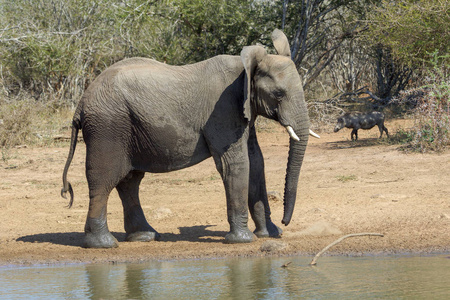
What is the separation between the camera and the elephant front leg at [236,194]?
23.0 feet

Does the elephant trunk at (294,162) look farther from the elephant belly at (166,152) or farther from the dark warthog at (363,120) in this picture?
the dark warthog at (363,120)

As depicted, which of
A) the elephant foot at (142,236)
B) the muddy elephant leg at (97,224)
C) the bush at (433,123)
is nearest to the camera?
the muddy elephant leg at (97,224)

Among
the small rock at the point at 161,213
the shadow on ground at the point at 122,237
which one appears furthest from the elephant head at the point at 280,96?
the small rock at the point at 161,213

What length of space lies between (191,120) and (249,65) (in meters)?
0.84

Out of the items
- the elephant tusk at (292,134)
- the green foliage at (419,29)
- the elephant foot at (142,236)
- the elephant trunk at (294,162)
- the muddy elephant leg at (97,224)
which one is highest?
the green foliage at (419,29)

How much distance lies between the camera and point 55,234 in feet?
26.9

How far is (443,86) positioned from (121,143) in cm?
669

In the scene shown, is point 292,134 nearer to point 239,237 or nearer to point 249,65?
point 249,65

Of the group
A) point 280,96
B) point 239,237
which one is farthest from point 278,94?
point 239,237

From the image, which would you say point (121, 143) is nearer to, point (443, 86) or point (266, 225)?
point (266, 225)

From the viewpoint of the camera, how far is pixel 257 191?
750 centimetres

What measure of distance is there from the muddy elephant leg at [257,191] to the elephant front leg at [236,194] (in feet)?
1.05

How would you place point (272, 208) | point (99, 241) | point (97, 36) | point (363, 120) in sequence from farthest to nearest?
point (97, 36)
point (363, 120)
point (272, 208)
point (99, 241)

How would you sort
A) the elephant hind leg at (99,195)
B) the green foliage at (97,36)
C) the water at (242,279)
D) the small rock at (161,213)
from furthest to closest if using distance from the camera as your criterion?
the green foliage at (97,36) < the small rock at (161,213) < the elephant hind leg at (99,195) < the water at (242,279)
